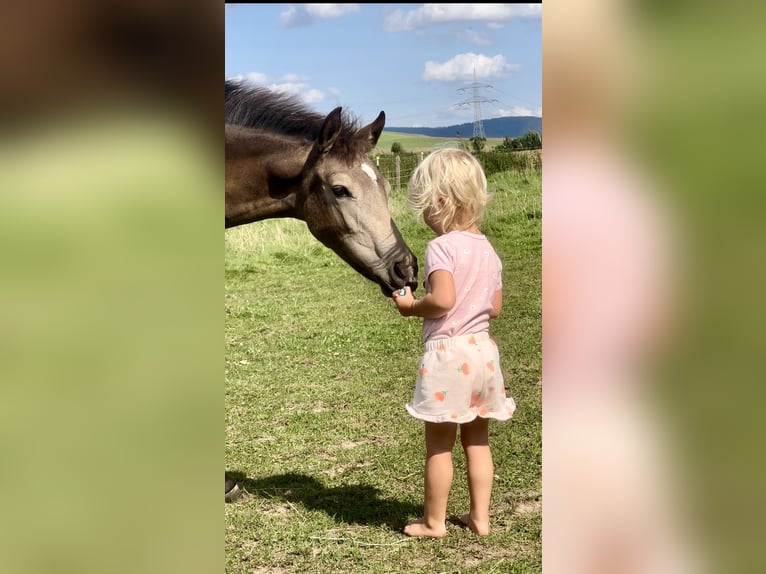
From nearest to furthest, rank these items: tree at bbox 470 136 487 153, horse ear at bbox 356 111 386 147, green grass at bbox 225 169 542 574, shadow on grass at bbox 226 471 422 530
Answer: green grass at bbox 225 169 542 574 → shadow on grass at bbox 226 471 422 530 → tree at bbox 470 136 487 153 → horse ear at bbox 356 111 386 147

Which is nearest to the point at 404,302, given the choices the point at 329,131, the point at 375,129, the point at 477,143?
the point at 329,131

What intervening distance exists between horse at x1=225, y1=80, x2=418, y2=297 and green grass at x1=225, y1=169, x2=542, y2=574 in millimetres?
993

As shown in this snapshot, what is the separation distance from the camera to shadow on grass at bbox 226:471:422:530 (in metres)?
3.02

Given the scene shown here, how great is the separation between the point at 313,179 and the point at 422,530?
1.80 m

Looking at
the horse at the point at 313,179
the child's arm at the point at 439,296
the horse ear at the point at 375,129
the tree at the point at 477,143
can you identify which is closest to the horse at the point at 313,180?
the horse at the point at 313,179

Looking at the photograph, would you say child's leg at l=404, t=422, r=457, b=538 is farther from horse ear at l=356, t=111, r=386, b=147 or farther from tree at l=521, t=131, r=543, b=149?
tree at l=521, t=131, r=543, b=149

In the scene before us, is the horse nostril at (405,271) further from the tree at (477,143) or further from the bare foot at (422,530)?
the bare foot at (422,530)

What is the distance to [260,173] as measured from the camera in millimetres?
3670

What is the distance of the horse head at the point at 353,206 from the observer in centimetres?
370

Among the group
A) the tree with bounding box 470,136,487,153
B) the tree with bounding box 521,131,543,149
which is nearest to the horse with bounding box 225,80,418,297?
the tree with bounding box 470,136,487,153
